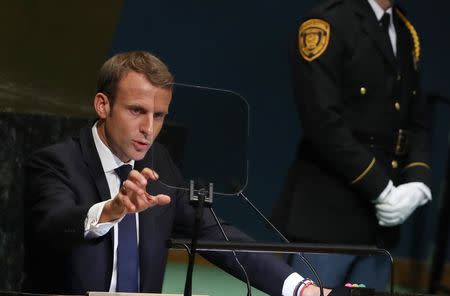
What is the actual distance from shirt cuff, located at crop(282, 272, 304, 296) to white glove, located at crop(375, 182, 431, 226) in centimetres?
105

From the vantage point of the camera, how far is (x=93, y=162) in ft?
8.38

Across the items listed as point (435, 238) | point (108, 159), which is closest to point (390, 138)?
point (108, 159)

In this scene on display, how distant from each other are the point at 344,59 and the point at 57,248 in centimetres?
135

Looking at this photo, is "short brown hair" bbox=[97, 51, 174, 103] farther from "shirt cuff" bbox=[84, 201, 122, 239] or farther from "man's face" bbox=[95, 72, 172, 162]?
"shirt cuff" bbox=[84, 201, 122, 239]

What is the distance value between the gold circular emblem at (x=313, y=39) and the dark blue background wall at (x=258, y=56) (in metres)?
2.05

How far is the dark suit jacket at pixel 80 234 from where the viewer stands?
7.72 ft

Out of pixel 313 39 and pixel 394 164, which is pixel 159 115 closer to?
pixel 313 39

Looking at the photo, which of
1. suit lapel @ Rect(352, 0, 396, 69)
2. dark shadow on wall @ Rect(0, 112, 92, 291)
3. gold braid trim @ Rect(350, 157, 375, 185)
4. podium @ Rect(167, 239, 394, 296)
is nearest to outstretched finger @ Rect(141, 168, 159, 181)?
podium @ Rect(167, 239, 394, 296)

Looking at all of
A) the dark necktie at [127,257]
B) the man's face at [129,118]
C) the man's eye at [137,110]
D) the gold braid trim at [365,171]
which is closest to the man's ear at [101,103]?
the man's face at [129,118]

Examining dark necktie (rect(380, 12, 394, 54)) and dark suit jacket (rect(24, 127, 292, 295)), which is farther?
dark necktie (rect(380, 12, 394, 54))

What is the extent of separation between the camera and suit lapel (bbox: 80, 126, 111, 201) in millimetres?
2508

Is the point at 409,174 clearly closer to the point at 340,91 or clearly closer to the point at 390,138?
the point at 390,138

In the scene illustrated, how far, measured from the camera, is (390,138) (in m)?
→ 3.48

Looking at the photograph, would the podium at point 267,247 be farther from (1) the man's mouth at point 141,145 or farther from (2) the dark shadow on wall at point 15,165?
(2) the dark shadow on wall at point 15,165
